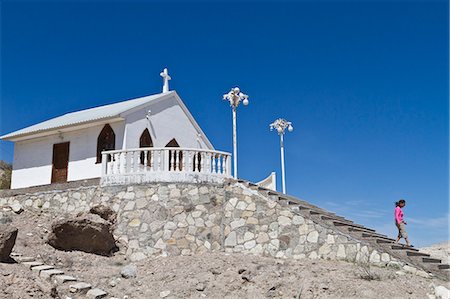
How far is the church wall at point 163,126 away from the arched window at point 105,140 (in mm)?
688

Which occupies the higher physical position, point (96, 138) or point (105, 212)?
point (96, 138)

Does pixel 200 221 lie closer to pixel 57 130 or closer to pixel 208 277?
pixel 208 277

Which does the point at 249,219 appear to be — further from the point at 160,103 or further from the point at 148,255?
the point at 160,103

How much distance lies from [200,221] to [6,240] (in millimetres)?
5361

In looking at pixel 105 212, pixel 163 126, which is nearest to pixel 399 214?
pixel 105 212

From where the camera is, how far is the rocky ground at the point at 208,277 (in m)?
9.16

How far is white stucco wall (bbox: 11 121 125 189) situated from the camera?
16.6 meters

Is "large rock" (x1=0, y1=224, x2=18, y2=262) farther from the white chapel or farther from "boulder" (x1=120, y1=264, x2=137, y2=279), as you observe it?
the white chapel

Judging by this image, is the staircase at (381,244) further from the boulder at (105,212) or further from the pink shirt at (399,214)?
the boulder at (105,212)

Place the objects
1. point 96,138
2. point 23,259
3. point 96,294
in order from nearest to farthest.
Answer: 1. point 96,294
2. point 23,259
3. point 96,138

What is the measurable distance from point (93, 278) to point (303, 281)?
489 centimetres

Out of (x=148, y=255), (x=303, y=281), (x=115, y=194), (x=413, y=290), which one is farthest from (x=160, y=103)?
(x=413, y=290)

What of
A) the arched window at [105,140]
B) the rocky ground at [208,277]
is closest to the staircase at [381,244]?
the rocky ground at [208,277]

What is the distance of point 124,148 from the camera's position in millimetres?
15789
